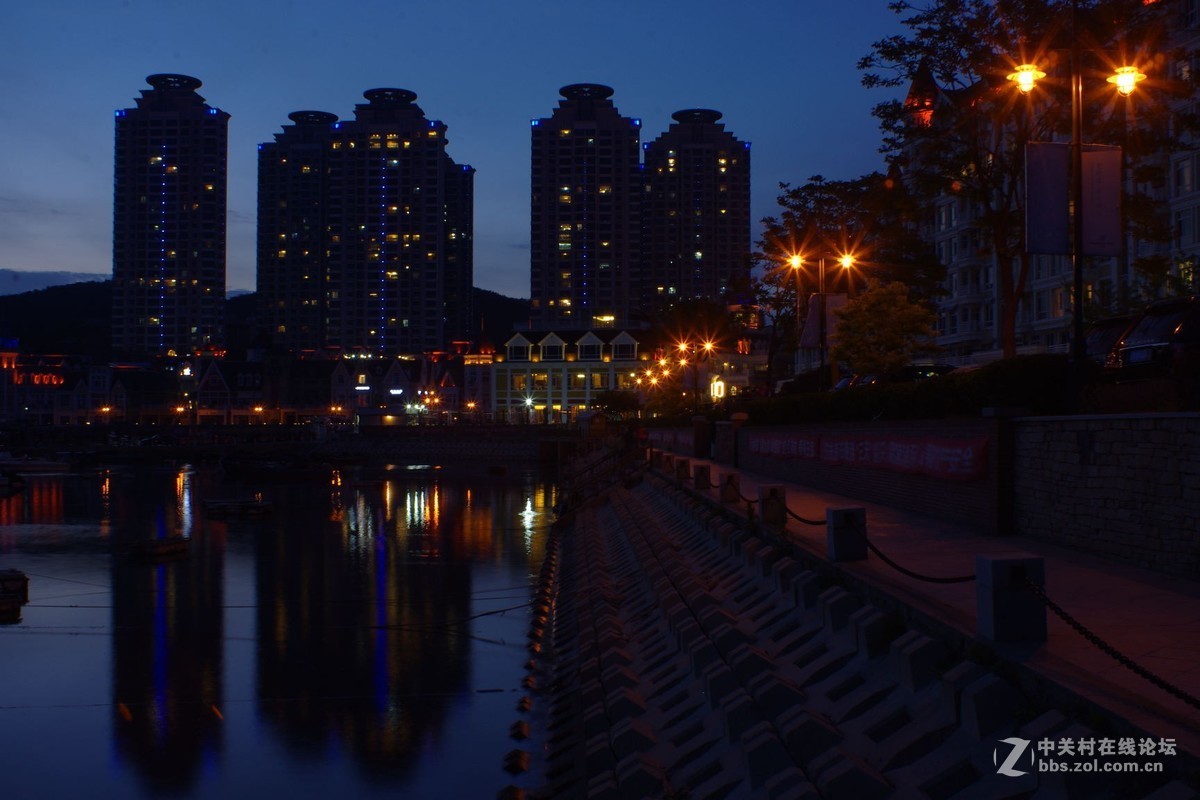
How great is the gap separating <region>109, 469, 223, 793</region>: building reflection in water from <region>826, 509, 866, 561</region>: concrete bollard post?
31.1ft

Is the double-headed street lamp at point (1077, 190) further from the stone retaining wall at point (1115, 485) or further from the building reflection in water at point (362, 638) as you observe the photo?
the building reflection in water at point (362, 638)

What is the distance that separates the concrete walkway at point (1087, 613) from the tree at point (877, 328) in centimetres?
2031

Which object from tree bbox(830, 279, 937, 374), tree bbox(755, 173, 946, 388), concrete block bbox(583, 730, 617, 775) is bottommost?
Answer: concrete block bbox(583, 730, 617, 775)

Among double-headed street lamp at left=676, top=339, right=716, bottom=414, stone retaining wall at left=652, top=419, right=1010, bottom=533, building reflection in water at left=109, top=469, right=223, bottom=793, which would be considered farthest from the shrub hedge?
double-headed street lamp at left=676, top=339, right=716, bottom=414

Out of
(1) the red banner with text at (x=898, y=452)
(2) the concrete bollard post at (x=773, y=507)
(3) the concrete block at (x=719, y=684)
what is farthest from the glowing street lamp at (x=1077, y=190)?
(3) the concrete block at (x=719, y=684)

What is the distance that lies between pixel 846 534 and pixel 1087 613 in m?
3.77

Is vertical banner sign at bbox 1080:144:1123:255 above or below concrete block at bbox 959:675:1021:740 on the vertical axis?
above

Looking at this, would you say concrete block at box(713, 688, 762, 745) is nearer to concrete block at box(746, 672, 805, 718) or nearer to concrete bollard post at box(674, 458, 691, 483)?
concrete block at box(746, 672, 805, 718)

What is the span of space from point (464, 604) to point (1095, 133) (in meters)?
21.1

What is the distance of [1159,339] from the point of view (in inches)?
749

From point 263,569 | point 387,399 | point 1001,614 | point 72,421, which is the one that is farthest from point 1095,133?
point 72,421

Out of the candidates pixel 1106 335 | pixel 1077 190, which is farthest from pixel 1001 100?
pixel 1077 190

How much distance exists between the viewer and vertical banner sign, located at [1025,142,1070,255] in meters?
15.6

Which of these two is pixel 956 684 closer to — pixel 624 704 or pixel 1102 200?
pixel 624 704
